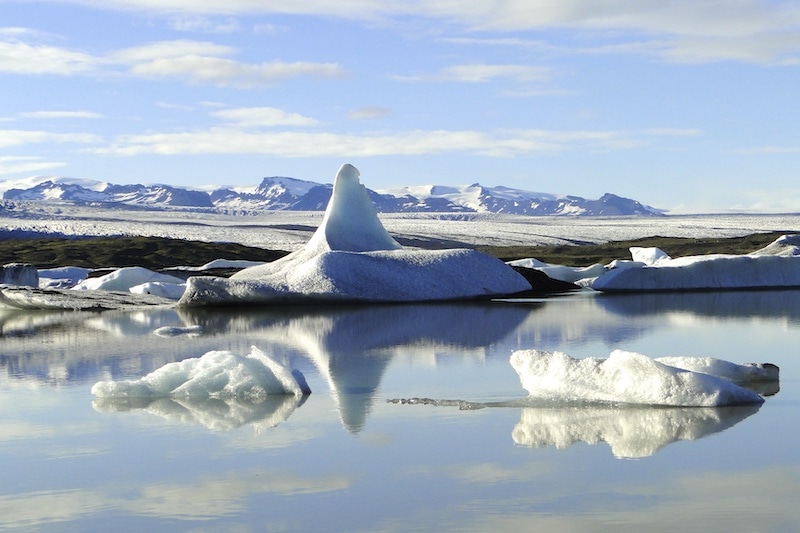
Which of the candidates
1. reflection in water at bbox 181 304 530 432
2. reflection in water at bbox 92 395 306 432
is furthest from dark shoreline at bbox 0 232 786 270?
reflection in water at bbox 92 395 306 432

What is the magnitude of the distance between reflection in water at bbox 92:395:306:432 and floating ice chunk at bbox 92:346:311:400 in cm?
6

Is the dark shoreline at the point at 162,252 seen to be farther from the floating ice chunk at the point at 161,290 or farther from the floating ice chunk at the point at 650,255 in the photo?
the floating ice chunk at the point at 161,290

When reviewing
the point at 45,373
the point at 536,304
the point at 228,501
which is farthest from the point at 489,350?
the point at 536,304

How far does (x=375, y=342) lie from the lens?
10367mm

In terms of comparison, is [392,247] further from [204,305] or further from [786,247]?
[786,247]

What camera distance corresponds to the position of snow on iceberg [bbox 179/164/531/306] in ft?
51.0

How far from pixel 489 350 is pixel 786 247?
15.1 metres

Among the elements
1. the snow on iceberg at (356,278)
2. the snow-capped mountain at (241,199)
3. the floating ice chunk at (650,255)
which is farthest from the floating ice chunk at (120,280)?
the snow-capped mountain at (241,199)

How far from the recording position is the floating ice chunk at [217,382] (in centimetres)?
683

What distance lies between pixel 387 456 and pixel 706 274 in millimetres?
15556

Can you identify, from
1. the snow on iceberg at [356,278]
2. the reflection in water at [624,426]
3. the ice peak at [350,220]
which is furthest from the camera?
the ice peak at [350,220]

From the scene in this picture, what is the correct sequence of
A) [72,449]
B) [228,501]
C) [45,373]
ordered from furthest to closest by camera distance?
[45,373] < [72,449] < [228,501]

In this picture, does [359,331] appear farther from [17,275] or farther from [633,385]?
[17,275]

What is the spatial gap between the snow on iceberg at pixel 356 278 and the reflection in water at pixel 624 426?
9.53 m
